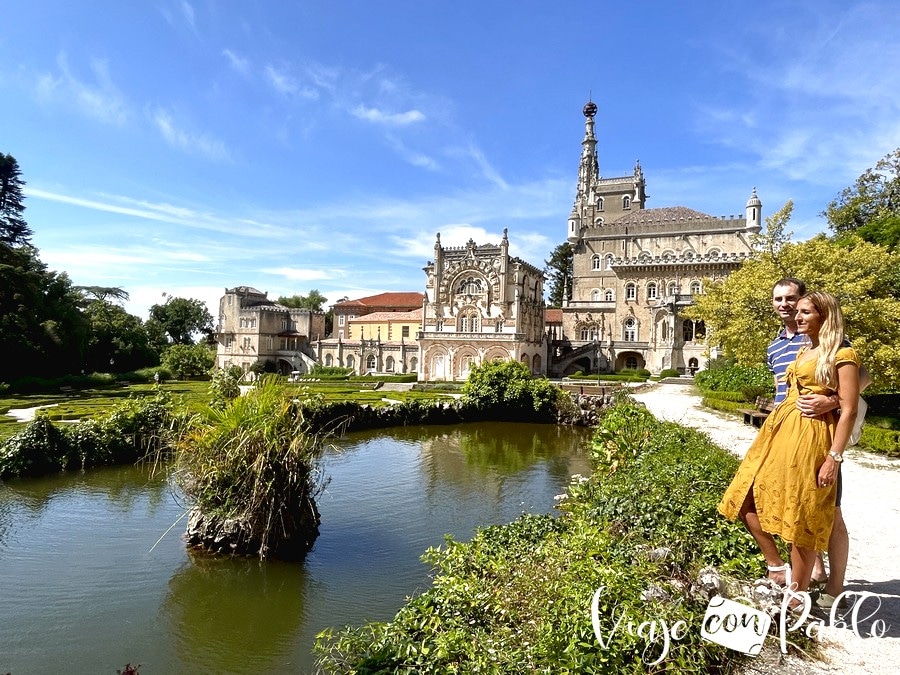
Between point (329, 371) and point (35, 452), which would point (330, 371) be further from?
point (35, 452)

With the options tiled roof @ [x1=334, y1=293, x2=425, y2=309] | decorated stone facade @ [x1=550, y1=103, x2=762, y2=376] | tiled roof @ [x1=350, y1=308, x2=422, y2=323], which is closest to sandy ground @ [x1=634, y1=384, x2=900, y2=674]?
decorated stone facade @ [x1=550, y1=103, x2=762, y2=376]

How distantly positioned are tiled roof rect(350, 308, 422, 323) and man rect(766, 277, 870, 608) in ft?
167

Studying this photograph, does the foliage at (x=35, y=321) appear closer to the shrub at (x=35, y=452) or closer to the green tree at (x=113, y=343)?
the green tree at (x=113, y=343)

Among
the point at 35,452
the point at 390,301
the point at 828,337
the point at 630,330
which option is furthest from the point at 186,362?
the point at 828,337

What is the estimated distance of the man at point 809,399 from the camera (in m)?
4.04

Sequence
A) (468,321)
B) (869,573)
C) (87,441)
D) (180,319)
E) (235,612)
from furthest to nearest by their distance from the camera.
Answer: (180,319) → (468,321) → (87,441) → (235,612) → (869,573)

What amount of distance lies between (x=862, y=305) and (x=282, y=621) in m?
16.9

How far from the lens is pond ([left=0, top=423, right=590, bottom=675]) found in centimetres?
646

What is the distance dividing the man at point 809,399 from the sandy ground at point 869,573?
30 cm

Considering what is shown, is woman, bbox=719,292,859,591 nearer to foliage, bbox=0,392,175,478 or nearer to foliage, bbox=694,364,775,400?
foliage, bbox=0,392,175,478

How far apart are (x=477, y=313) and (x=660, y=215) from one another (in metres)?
21.9

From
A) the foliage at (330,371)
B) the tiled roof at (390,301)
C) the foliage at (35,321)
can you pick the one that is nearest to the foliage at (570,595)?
the foliage at (35,321)

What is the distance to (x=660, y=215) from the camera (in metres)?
52.7

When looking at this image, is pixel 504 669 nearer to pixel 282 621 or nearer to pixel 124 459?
pixel 282 621
